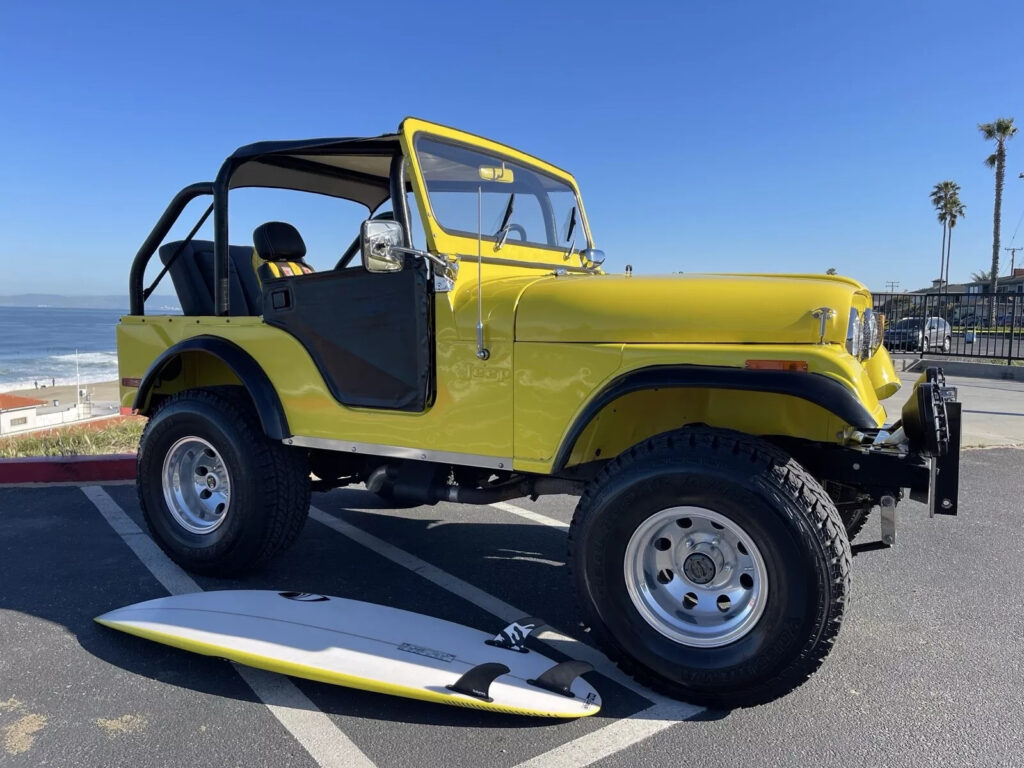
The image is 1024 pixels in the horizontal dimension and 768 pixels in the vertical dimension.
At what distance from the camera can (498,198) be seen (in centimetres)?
372

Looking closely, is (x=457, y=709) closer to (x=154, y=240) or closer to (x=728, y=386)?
(x=728, y=386)

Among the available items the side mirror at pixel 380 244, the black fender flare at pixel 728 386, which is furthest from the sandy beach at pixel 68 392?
the black fender flare at pixel 728 386

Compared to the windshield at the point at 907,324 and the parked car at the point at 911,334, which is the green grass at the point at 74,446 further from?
the windshield at the point at 907,324

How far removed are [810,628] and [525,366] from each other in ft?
4.60

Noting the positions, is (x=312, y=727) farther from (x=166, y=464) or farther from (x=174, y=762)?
(x=166, y=464)

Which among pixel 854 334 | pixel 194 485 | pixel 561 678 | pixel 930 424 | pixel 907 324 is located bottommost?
pixel 561 678

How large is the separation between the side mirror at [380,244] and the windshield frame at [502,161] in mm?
380

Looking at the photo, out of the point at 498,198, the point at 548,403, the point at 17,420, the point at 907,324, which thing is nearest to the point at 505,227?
the point at 498,198

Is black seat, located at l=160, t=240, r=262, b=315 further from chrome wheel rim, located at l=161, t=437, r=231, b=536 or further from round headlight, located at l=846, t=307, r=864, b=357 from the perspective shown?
round headlight, located at l=846, t=307, r=864, b=357

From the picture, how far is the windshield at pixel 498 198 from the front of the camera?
3.35 m

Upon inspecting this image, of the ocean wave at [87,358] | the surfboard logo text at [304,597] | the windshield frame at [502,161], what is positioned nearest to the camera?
the surfboard logo text at [304,597]

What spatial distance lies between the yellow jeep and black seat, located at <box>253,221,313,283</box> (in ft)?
0.06

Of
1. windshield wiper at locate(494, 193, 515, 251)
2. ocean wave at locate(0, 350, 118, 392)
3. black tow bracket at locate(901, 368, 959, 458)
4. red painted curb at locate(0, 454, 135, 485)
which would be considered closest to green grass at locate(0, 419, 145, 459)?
red painted curb at locate(0, 454, 135, 485)

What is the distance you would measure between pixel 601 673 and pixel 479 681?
60cm
